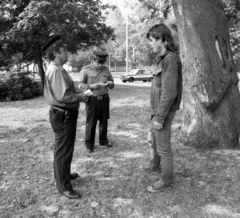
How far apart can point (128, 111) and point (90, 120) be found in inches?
152

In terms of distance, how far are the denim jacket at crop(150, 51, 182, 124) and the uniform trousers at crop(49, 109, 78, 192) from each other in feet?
3.50

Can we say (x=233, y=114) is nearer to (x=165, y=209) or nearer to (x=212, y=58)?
(x=212, y=58)

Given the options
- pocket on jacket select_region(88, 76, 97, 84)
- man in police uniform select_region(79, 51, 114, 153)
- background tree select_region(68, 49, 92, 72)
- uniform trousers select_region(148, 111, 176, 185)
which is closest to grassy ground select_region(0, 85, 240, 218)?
uniform trousers select_region(148, 111, 176, 185)

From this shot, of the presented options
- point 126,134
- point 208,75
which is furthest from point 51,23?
point 208,75

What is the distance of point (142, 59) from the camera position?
49.9m

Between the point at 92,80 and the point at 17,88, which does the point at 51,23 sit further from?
the point at 92,80

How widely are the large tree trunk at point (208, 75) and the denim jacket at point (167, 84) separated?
1602 mm

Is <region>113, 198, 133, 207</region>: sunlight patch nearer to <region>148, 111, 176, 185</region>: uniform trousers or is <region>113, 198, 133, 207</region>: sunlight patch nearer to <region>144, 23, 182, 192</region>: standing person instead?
<region>144, 23, 182, 192</region>: standing person

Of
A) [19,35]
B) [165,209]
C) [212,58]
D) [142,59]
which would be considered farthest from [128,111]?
[142,59]

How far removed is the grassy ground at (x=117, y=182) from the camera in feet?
9.55

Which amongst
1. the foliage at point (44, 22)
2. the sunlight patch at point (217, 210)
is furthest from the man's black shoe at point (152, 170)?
the foliage at point (44, 22)

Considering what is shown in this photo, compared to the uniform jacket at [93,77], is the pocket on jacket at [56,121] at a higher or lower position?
lower

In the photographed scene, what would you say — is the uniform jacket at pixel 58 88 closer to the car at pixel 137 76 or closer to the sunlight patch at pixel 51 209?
the sunlight patch at pixel 51 209

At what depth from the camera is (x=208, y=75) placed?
4344mm
